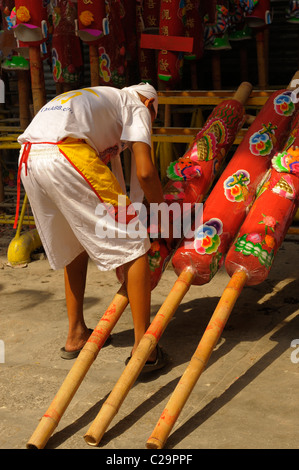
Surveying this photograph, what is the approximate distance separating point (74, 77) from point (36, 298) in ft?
7.08

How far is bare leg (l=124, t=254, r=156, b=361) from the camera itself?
2957 mm

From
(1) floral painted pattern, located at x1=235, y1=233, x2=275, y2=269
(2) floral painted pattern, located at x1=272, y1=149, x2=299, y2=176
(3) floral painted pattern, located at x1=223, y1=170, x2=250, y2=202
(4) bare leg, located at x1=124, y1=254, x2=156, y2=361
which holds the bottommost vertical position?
(4) bare leg, located at x1=124, y1=254, x2=156, y2=361

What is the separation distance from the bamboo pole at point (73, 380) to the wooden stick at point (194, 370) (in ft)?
1.30

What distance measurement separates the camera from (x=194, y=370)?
2670mm

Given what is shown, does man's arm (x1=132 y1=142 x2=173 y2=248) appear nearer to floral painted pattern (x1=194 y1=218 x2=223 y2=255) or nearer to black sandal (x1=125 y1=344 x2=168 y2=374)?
floral painted pattern (x1=194 y1=218 x2=223 y2=255)

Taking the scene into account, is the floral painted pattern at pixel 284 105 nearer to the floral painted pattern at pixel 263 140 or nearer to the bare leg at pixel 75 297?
the floral painted pattern at pixel 263 140

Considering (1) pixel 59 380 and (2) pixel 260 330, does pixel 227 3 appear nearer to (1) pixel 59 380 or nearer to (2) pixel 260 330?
(2) pixel 260 330

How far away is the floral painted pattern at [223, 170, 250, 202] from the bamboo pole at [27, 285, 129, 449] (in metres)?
0.73

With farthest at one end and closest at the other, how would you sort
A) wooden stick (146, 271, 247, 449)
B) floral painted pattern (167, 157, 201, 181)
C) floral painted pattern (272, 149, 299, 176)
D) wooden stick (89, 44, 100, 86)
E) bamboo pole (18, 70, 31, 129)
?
1. bamboo pole (18, 70, 31, 129)
2. wooden stick (89, 44, 100, 86)
3. floral painted pattern (167, 157, 201, 181)
4. floral painted pattern (272, 149, 299, 176)
5. wooden stick (146, 271, 247, 449)

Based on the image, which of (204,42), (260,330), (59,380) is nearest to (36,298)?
(59,380)

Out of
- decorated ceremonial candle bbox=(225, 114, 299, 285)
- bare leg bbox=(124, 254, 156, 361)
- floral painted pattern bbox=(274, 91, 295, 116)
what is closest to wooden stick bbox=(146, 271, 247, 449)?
decorated ceremonial candle bbox=(225, 114, 299, 285)

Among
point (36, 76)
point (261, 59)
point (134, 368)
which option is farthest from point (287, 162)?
point (36, 76)

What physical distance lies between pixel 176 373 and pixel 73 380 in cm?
57

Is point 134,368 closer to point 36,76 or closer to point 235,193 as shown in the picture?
point 235,193
